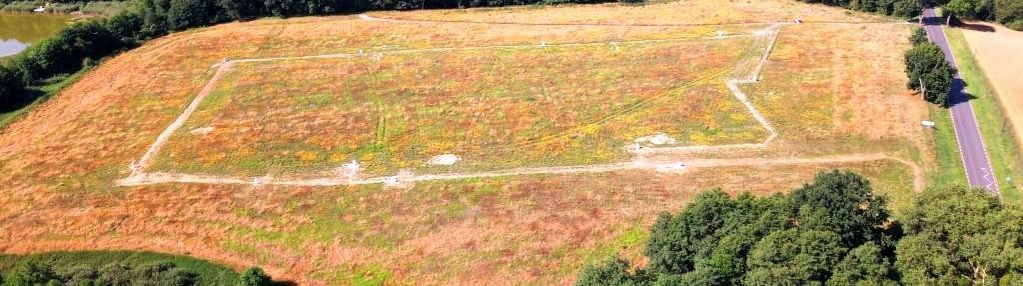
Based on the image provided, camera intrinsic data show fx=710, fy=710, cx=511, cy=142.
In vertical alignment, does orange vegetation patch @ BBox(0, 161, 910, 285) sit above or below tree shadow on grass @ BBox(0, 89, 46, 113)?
below

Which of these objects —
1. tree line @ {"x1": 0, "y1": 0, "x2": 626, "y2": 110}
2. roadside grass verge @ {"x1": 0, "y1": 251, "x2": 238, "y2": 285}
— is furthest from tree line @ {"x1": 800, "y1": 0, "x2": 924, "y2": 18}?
roadside grass verge @ {"x1": 0, "y1": 251, "x2": 238, "y2": 285}

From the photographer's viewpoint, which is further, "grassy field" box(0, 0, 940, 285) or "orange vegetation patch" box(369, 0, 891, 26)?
"orange vegetation patch" box(369, 0, 891, 26)

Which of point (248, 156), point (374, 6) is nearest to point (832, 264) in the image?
point (248, 156)

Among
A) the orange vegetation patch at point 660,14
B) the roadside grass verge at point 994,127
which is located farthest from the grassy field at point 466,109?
the roadside grass verge at point 994,127

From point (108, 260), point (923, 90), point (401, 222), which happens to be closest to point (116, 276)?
point (108, 260)

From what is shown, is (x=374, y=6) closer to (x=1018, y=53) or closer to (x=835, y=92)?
(x=835, y=92)

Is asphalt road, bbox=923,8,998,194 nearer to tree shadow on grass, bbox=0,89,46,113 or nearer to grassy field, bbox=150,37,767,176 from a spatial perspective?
grassy field, bbox=150,37,767,176
